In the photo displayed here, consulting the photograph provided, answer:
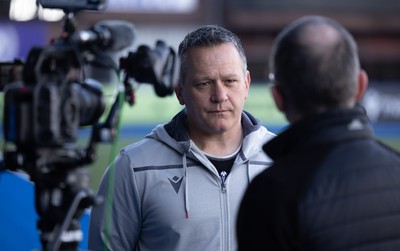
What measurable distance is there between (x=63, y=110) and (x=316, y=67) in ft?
1.90

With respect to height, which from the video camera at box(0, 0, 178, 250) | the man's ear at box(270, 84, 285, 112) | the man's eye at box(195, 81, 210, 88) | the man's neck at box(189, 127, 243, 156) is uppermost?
the man's ear at box(270, 84, 285, 112)

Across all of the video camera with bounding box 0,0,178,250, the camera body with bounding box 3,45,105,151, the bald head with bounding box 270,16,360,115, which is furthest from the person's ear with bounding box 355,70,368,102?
the camera body with bounding box 3,45,105,151

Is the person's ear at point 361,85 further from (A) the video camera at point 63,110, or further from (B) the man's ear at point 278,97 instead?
(A) the video camera at point 63,110

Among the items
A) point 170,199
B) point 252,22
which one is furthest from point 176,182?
point 252,22

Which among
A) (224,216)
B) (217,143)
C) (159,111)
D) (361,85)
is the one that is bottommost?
(159,111)

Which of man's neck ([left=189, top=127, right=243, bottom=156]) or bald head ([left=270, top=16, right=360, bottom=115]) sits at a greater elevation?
bald head ([left=270, top=16, right=360, bottom=115])

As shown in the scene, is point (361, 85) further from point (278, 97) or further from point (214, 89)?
point (214, 89)

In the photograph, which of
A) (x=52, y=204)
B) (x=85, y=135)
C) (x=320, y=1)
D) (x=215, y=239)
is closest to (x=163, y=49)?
(x=52, y=204)

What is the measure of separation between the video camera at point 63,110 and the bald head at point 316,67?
0.44 meters

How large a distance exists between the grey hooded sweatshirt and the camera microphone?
417mm

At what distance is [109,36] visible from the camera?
206 cm

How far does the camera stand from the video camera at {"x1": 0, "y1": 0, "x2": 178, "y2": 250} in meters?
1.85

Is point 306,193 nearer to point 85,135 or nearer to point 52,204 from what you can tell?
point 52,204

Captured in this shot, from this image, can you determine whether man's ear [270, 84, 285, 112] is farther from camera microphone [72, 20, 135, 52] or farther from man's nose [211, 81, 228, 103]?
man's nose [211, 81, 228, 103]
